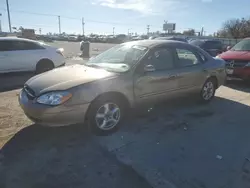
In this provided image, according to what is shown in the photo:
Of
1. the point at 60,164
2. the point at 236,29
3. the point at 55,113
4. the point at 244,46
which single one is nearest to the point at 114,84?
the point at 55,113

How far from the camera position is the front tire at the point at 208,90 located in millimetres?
5677

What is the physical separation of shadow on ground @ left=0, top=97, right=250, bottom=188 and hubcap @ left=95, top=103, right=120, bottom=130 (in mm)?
193

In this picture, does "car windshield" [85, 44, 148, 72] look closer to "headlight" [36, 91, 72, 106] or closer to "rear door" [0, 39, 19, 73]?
"headlight" [36, 91, 72, 106]

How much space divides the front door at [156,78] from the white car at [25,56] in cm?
581

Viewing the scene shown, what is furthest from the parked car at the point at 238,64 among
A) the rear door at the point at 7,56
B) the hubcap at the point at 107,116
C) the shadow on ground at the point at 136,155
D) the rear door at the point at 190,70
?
the rear door at the point at 7,56

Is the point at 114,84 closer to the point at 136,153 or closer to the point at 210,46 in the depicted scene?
the point at 136,153

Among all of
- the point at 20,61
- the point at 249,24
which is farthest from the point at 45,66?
the point at 249,24

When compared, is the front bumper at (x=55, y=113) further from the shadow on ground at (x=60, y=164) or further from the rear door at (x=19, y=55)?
the rear door at (x=19, y=55)

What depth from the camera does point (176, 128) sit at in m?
4.32

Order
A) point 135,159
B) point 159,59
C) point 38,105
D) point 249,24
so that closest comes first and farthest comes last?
1. point 135,159
2. point 38,105
3. point 159,59
4. point 249,24

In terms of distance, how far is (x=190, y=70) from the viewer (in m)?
5.10

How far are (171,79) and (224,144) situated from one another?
61.1 inches

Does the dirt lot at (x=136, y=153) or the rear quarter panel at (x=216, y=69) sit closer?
the dirt lot at (x=136, y=153)

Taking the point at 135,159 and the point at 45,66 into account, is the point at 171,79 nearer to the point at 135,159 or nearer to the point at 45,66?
the point at 135,159
